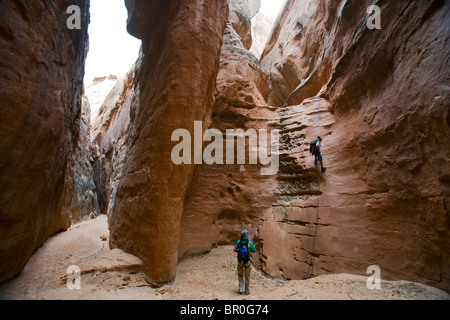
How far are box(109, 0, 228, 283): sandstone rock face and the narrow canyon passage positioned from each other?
5 cm

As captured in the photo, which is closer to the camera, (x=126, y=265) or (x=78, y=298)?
(x=78, y=298)

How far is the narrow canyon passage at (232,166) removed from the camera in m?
4.33

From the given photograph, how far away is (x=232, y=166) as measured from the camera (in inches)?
353

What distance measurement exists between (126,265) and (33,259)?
2647 millimetres

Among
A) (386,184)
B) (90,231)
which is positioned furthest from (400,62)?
(90,231)

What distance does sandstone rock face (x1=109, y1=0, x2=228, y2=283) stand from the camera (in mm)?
5664

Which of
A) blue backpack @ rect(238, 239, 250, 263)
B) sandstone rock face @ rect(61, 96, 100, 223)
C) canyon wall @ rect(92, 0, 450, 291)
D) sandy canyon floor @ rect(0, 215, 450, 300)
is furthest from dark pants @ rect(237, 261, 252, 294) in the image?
sandstone rock face @ rect(61, 96, 100, 223)

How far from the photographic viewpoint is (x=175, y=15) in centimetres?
639

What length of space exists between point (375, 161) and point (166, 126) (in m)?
5.55

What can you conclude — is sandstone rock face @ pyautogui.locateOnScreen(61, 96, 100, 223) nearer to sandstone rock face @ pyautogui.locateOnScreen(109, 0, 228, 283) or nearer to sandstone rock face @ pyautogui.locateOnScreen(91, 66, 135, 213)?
sandstone rock face @ pyautogui.locateOnScreen(91, 66, 135, 213)

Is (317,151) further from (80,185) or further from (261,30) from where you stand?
(261,30)

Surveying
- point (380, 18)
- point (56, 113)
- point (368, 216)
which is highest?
point (380, 18)
